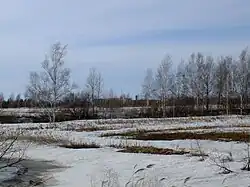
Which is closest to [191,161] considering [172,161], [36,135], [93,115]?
[172,161]

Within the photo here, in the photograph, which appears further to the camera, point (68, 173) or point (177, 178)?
point (68, 173)

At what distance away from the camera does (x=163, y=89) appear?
2539 inches

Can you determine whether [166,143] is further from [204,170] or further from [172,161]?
[204,170]

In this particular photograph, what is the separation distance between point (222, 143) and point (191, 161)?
685 centimetres

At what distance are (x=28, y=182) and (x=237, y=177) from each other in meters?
5.07

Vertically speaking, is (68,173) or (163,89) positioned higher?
(163,89)

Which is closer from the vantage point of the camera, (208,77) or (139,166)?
(139,166)

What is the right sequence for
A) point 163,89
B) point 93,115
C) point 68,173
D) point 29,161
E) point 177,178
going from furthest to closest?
point 163,89 < point 93,115 < point 29,161 < point 68,173 < point 177,178

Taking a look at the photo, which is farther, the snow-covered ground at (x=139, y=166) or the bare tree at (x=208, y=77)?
the bare tree at (x=208, y=77)

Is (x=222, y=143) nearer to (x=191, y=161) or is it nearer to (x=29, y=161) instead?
(x=191, y=161)

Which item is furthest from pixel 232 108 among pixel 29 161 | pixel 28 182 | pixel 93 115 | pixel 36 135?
pixel 28 182

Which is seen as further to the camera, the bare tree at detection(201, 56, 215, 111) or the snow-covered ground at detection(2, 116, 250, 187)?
the bare tree at detection(201, 56, 215, 111)

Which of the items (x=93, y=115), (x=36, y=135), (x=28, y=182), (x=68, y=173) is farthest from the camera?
(x=93, y=115)

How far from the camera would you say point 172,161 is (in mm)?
13805
